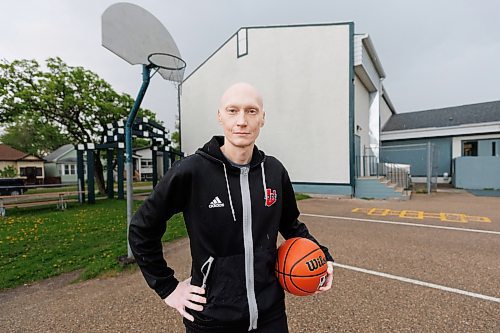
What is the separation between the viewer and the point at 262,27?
14344mm

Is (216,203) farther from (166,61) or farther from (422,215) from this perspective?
(422,215)

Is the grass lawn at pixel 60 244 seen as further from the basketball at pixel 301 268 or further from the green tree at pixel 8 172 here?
the green tree at pixel 8 172

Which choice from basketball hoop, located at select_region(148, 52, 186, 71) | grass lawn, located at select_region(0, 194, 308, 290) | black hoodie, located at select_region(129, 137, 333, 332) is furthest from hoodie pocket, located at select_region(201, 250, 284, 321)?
basketball hoop, located at select_region(148, 52, 186, 71)

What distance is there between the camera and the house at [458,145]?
16.7 meters

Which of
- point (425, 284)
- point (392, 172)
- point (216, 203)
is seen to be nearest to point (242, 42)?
point (392, 172)

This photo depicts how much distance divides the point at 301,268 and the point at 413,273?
10.7 feet

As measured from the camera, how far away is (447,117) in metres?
24.0

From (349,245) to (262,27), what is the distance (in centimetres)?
1283

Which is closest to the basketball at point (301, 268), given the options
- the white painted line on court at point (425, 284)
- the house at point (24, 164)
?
the white painted line on court at point (425, 284)

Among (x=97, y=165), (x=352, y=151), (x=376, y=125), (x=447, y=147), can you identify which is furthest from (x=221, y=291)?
(x=447, y=147)

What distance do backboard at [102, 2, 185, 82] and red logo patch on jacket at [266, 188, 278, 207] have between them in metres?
3.47

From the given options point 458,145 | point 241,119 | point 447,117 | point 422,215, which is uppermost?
point 447,117

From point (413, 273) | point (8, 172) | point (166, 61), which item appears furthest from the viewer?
point (8, 172)

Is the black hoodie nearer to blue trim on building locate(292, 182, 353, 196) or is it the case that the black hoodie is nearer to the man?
the man
